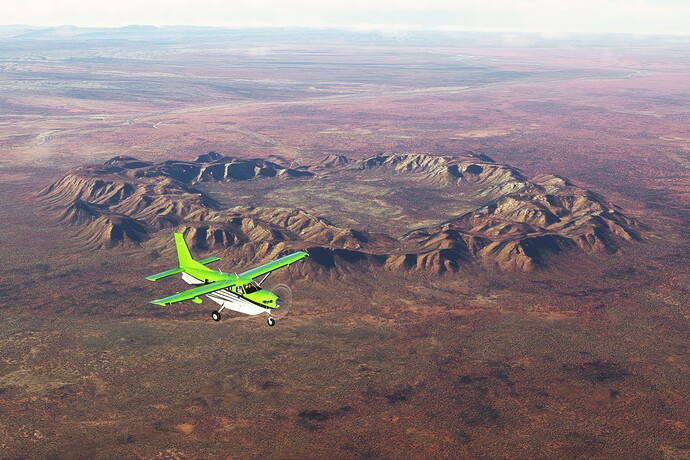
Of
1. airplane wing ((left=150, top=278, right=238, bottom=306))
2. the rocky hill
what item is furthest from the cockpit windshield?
the rocky hill

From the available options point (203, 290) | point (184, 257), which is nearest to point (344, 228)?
point (184, 257)

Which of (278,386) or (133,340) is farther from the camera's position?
(133,340)

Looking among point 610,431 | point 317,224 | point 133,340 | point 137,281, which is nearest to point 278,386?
point 133,340

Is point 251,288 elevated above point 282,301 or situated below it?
above

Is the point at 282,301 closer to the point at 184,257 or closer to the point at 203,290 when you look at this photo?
the point at 203,290

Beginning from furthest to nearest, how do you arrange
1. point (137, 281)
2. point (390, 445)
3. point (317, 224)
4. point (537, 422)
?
point (317, 224), point (137, 281), point (537, 422), point (390, 445)

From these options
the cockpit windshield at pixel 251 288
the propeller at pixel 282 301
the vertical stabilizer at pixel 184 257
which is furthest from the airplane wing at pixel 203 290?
the vertical stabilizer at pixel 184 257

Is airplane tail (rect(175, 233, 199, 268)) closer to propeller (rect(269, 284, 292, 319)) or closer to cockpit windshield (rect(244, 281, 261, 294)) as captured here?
propeller (rect(269, 284, 292, 319))

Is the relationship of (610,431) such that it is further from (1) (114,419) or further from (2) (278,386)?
(1) (114,419)
